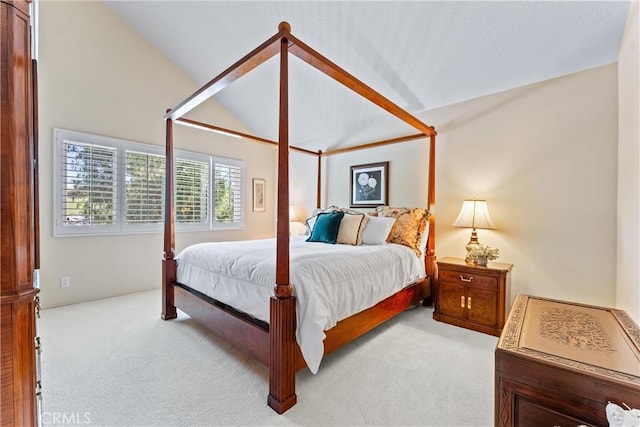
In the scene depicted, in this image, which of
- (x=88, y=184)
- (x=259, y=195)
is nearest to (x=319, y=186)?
(x=259, y=195)

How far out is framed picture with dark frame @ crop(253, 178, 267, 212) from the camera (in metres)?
5.22

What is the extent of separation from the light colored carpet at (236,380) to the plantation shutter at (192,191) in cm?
195

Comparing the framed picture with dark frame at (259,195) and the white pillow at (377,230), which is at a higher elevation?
the framed picture with dark frame at (259,195)

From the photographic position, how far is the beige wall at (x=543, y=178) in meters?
2.45

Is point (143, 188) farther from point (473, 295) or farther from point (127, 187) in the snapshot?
point (473, 295)

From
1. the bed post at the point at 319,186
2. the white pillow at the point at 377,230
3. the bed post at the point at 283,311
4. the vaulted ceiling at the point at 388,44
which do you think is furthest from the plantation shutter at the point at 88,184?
the white pillow at the point at 377,230

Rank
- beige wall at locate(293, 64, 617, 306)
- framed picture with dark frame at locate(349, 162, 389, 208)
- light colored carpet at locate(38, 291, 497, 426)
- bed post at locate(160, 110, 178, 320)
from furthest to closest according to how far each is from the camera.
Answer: framed picture with dark frame at locate(349, 162, 389, 208) < bed post at locate(160, 110, 178, 320) < beige wall at locate(293, 64, 617, 306) < light colored carpet at locate(38, 291, 497, 426)

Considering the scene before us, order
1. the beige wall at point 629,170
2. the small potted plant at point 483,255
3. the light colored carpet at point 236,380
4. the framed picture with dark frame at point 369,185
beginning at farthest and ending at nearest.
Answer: the framed picture with dark frame at point 369,185 < the small potted plant at point 483,255 < the beige wall at point 629,170 < the light colored carpet at point 236,380

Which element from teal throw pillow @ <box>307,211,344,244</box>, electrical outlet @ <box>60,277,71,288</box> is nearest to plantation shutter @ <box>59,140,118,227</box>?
electrical outlet @ <box>60,277,71,288</box>

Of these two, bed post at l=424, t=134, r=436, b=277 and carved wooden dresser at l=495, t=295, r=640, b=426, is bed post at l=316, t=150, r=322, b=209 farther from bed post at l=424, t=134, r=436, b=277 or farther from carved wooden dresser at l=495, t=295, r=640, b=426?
carved wooden dresser at l=495, t=295, r=640, b=426

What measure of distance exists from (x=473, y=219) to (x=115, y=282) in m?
4.36

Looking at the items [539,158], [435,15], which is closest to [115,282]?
[435,15]

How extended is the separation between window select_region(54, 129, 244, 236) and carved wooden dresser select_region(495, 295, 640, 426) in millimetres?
4194

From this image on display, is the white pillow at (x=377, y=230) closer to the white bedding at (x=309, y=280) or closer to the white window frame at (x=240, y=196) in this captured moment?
the white bedding at (x=309, y=280)
